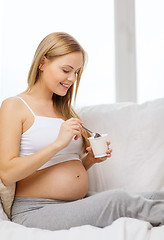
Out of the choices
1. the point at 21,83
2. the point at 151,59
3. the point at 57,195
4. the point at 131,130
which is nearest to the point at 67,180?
the point at 57,195

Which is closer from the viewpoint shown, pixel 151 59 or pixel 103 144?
pixel 103 144

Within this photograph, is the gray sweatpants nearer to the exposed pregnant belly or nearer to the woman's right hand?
the exposed pregnant belly

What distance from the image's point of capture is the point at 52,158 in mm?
1476

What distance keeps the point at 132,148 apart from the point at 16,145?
2.06 ft

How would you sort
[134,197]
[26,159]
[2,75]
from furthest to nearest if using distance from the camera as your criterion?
1. [2,75]
2. [26,159]
3. [134,197]

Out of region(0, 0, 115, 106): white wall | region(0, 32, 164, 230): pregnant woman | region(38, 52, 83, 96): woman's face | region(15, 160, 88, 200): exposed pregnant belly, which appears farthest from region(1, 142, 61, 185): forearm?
region(0, 0, 115, 106): white wall

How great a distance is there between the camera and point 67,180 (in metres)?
1.43

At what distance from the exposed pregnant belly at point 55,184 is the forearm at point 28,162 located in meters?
0.12

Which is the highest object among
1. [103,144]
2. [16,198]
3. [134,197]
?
[103,144]

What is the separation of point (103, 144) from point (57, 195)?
288 mm

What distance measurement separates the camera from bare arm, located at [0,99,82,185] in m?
1.31

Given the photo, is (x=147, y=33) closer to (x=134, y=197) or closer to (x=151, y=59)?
(x=151, y=59)

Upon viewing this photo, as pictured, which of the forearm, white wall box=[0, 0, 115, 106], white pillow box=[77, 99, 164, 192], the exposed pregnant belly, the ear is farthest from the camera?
white wall box=[0, 0, 115, 106]

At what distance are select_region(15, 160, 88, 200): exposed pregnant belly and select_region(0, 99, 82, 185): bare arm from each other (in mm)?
103
